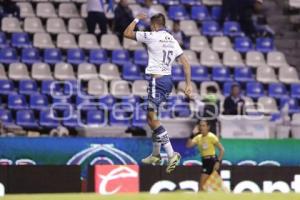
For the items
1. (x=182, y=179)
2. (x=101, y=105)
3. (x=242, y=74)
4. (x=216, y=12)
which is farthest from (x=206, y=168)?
(x=216, y=12)

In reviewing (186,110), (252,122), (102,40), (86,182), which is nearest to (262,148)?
(252,122)

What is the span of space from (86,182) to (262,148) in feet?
13.8

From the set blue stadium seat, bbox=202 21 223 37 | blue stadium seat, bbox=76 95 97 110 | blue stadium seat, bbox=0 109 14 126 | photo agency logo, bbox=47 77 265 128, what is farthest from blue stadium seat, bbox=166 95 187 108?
blue stadium seat, bbox=0 109 14 126

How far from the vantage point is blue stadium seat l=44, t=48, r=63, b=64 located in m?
24.4

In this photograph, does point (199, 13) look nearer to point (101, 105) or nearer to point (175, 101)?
point (175, 101)

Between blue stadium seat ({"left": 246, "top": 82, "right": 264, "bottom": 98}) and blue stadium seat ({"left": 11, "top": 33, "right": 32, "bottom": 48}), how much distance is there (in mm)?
5973

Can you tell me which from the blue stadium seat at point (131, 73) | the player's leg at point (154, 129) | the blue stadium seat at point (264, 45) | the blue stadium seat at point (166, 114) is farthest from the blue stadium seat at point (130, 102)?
the player's leg at point (154, 129)

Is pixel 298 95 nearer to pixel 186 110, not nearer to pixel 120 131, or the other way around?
pixel 186 110

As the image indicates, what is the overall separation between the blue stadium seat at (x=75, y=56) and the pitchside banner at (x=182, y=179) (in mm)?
4652

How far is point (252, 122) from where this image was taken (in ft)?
72.4

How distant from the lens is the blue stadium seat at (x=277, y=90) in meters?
25.4

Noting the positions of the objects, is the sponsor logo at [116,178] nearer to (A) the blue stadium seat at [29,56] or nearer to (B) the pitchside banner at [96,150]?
(B) the pitchside banner at [96,150]

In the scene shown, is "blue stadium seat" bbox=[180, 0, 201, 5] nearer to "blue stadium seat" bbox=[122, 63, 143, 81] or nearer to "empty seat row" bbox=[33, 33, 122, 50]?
"empty seat row" bbox=[33, 33, 122, 50]

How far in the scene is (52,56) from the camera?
24.5m
